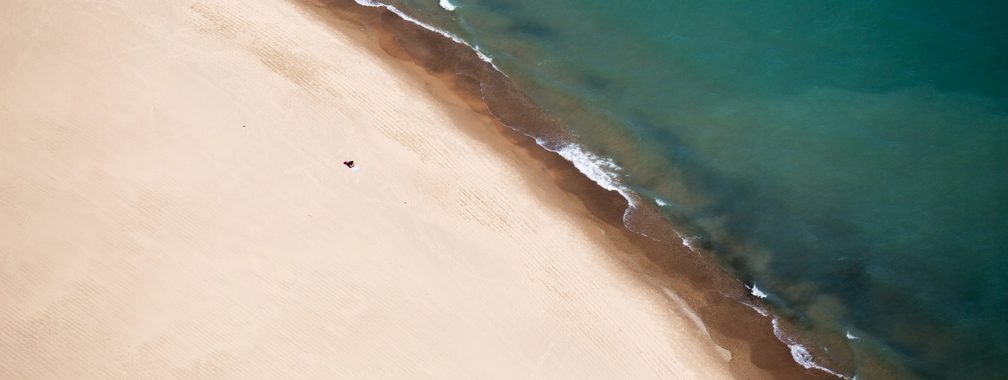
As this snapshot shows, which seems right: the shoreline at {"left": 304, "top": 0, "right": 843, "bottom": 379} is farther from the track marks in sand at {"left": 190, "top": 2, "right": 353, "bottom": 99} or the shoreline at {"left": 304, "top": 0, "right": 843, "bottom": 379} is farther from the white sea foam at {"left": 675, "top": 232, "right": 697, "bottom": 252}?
the track marks in sand at {"left": 190, "top": 2, "right": 353, "bottom": 99}

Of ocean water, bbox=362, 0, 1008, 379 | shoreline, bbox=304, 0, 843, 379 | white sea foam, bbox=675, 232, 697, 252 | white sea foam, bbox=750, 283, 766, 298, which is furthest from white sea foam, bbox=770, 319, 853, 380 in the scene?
white sea foam, bbox=675, 232, 697, 252

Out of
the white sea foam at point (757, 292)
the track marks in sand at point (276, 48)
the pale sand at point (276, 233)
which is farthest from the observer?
the track marks in sand at point (276, 48)

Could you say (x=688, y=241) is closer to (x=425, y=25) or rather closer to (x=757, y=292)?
(x=757, y=292)

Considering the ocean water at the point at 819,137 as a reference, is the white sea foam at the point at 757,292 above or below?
below

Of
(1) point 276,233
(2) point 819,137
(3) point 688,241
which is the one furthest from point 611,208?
(1) point 276,233

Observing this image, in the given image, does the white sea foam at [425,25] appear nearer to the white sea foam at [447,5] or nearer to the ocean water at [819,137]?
the white sea foam at [447,5]

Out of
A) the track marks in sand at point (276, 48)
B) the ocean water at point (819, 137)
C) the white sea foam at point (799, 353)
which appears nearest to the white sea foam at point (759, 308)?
the white sea foam at point (799, 353)
